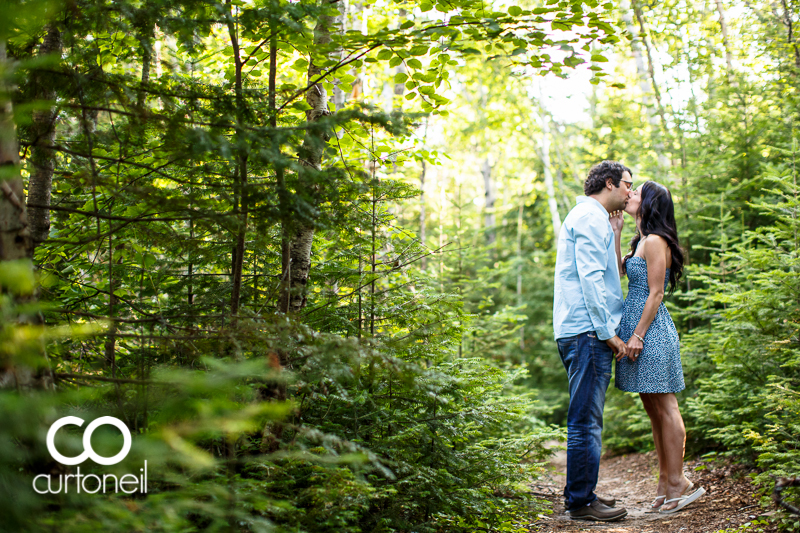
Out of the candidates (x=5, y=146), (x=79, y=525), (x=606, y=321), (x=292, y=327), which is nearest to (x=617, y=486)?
(x=606, y=321)

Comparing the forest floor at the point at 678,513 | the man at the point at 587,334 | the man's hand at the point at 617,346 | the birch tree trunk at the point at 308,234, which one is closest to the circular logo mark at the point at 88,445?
the birch tree trunk at the point at 308,234

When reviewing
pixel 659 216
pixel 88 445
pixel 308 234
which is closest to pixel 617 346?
pixel 659 216

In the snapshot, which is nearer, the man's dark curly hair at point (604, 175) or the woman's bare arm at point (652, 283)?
the woman's bare arm at point (652, 283)

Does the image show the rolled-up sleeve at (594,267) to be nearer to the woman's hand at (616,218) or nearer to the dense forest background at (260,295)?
the woman's hand at (616,218)

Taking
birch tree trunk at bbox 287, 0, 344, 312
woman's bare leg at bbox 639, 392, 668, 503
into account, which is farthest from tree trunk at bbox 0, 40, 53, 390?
woman's bare leg at bbox 639, 392, 668, 503

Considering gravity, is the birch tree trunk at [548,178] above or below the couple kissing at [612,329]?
above

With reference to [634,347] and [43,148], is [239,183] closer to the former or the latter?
[43,148]

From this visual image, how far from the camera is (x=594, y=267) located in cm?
385

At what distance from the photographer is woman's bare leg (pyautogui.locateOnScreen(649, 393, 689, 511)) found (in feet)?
13.0

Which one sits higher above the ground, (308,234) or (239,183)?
(239,183)

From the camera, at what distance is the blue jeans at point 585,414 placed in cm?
377

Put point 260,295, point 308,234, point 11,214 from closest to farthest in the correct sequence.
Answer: point 11,214
point 308,234
point 260,295

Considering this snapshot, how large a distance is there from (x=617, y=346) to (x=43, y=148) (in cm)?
388

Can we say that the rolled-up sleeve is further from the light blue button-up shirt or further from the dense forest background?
the dense forest background
